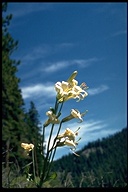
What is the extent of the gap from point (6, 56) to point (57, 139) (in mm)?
19267

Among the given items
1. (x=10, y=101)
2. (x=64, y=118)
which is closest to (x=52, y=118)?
(x=64, y=118)

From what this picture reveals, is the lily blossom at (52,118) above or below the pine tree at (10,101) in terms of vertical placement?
below

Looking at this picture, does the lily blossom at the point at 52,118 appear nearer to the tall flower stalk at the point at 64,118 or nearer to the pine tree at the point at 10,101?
the tall flower stalk at the point at 64,118

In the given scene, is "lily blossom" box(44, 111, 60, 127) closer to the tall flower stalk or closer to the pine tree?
the tall flower stalk

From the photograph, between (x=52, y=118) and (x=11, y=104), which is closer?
(x=52, y=118)

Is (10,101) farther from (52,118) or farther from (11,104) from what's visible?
(52,118)

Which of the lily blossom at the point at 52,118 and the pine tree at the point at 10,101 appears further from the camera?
the pine tree at the point at 10,101

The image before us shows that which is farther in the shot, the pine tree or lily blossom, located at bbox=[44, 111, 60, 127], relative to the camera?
the pine tree

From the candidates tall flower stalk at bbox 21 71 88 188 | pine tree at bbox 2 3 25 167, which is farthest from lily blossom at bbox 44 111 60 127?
pine tree at bbox 2 3 25 167

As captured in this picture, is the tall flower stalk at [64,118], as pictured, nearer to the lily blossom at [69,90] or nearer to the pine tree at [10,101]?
the lily blossom at [69,90]

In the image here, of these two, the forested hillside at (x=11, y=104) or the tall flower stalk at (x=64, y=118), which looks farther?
the forested hillside at (x=11, y=104)

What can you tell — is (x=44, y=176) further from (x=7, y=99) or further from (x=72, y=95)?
(x=7, y=99)

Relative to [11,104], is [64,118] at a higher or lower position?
lower

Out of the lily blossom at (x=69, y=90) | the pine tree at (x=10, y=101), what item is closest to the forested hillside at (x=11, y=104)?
the pine tree at (x=10, y=101)
